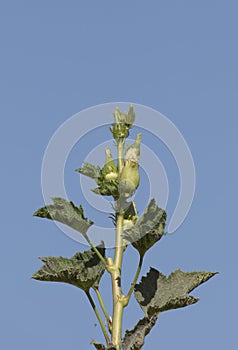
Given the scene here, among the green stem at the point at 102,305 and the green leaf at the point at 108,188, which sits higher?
the green leaf at the point at 108,188

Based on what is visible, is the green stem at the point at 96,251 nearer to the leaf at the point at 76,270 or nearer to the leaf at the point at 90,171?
the leaf at the point at 76,270

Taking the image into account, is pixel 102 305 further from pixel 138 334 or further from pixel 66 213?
pixel 66 213

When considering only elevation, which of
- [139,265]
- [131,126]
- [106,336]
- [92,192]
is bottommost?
[106,336]

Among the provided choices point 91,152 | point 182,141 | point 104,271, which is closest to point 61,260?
point 104,271

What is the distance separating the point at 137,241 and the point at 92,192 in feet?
2.21

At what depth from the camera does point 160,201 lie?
7.61 metres

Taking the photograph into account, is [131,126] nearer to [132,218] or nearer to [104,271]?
[132,218]

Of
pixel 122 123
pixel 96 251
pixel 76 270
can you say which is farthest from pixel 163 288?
pixel 122 123

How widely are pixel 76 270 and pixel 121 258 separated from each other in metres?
0.45

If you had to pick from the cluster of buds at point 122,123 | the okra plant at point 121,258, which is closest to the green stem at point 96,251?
the okra plant at point 121,258

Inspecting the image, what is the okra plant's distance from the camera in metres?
7.51

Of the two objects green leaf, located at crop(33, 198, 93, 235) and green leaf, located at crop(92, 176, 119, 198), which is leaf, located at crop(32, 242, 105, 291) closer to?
green leaf, located at crop(33, 198, 93, 235)

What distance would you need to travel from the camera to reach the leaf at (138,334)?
7.32m

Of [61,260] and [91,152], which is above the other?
[91,152]
